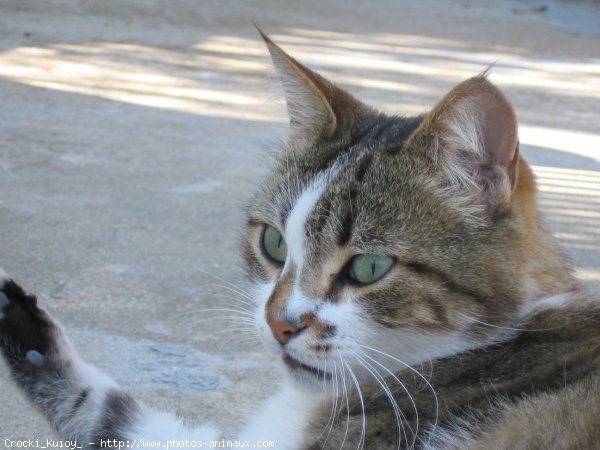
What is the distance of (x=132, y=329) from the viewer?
10.3ft

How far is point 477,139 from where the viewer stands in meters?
2.20

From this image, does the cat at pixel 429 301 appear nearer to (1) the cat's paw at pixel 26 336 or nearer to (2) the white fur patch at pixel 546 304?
(2) the white fur patch at pixel 546 304

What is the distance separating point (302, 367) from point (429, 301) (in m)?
0.33

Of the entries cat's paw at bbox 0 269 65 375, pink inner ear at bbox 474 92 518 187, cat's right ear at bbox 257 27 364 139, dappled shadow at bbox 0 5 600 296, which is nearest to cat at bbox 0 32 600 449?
pink inner ear at bbox 474 92 518 187

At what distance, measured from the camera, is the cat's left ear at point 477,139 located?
2.12 metres

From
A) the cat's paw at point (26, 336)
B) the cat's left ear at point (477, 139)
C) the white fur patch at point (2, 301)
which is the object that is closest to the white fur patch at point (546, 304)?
the cat's left ear at point (477, 139)

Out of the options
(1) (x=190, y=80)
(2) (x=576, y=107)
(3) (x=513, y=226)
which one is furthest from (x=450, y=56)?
(3) (x=513, y=226)

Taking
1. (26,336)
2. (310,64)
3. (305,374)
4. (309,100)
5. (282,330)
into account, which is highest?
(309,100)

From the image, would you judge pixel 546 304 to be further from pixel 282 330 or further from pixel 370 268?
pixel 282 330

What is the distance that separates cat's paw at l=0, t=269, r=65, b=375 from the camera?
2.66 m

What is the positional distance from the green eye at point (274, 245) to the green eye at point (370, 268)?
25 cm

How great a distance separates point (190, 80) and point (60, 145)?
5.23 ft

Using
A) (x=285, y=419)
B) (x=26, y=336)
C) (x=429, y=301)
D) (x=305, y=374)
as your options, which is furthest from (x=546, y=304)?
(x=26, y=336)

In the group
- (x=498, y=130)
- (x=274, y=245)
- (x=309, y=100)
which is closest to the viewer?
(x=498, y=130)
